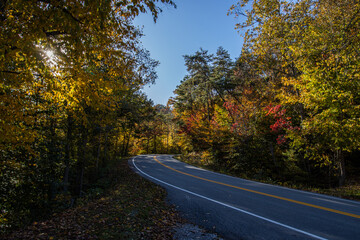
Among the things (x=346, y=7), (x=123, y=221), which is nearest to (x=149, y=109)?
(x=123, y=221)

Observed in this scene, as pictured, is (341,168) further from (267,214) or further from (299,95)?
(267,214)

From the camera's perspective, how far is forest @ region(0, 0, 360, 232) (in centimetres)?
315

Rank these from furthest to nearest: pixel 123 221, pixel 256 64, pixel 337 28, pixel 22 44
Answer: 1. pixel 256 64
2. pixel 337 28
3. pixel 123 221
4. pixel 22 44

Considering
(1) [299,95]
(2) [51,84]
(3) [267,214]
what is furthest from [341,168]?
(2) [51,84]

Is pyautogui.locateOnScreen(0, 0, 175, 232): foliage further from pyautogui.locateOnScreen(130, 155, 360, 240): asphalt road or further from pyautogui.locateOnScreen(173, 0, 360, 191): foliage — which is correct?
pyautogui.locateOnScreen(173, 0, 360, 191): foliage

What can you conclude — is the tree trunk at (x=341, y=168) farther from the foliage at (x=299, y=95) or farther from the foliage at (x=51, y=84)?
the foliage at (x=51, y=84)

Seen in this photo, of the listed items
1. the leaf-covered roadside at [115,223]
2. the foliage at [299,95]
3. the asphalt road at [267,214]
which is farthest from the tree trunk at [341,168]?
the leaf-covered roadside at [115,223]

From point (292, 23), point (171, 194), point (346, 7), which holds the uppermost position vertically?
point (292, 23)

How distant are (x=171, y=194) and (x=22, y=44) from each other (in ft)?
23.8

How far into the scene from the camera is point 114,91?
819 cm

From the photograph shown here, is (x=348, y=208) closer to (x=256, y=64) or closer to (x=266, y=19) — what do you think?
(x=256, y=64)

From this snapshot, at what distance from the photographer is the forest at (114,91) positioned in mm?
3150

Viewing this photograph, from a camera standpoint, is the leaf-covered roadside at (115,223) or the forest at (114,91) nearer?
the forest at (114,91)

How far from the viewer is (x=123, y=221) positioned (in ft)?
16.2
